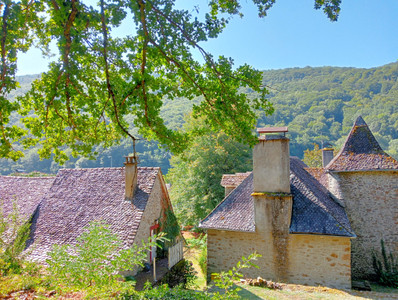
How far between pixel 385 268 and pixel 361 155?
4991 mm

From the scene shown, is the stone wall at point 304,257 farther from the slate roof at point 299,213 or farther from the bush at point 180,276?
the bush at point 180,276

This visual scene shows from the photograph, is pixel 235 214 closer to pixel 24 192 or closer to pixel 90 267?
pixel 90 267

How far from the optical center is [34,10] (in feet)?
18.6

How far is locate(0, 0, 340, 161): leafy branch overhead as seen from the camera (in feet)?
14.5

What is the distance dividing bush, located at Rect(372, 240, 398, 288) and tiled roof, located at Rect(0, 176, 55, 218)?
15.8 metres

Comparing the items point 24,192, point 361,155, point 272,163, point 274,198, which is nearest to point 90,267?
point 274,198

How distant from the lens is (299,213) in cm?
1059

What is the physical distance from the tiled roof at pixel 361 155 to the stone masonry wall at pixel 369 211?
0.36m

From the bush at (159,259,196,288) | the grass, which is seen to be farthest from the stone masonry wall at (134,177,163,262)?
the grass

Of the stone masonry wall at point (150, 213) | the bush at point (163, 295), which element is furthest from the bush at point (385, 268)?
the bush at point (163, 295)

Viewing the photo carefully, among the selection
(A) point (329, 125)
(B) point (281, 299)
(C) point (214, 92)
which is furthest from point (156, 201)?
(A) point (329, 125)

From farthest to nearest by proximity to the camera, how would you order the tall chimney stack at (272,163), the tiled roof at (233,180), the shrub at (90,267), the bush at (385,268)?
the tiled roof at (233,180)
the bush at (385,268)
the tall chimney stack at (272,163)
the shrub at (90,267)

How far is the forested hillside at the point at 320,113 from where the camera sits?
5644 centimetres

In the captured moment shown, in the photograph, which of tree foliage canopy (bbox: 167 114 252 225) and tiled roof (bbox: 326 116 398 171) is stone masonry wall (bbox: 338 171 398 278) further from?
tree foliage canopy (bbox: 167 114 252 225)
